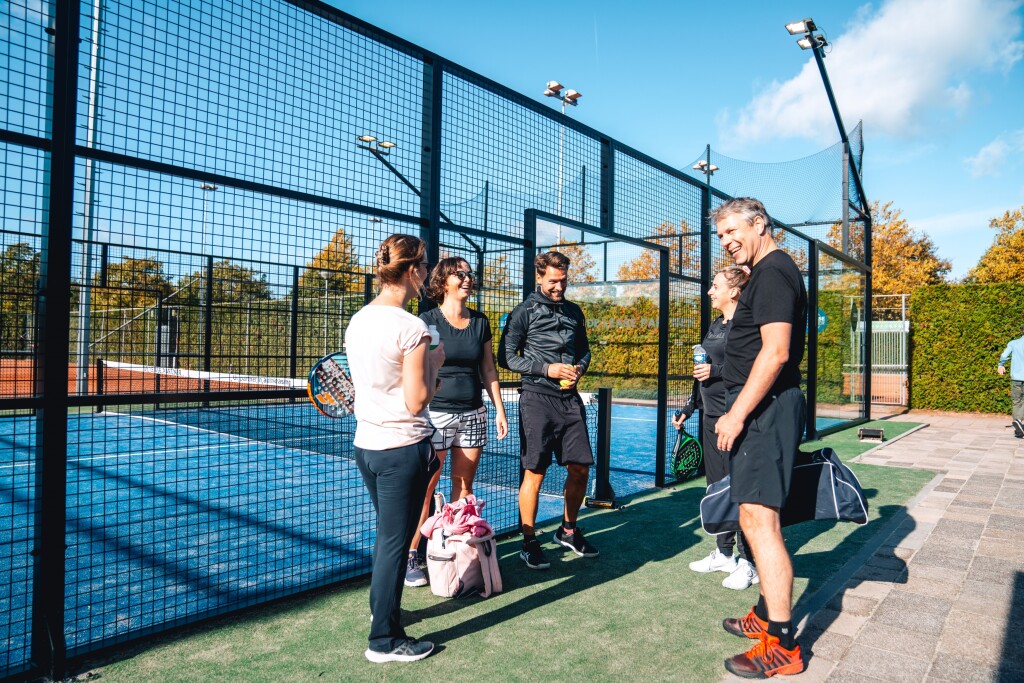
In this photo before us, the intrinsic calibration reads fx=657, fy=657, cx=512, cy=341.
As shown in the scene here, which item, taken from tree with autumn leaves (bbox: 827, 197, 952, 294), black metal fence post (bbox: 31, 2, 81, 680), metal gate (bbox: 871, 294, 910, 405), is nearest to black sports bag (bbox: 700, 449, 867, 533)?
black metal fence post (bbox: 31, 2, 81, 680)

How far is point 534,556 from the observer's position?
13.5 ft

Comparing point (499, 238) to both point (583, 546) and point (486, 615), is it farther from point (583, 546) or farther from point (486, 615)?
point (486, 615)

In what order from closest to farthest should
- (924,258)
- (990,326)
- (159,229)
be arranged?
(159,229) < (990,326) < (924,258)

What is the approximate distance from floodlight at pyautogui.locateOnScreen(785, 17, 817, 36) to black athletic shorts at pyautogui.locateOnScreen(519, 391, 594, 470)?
326 inches

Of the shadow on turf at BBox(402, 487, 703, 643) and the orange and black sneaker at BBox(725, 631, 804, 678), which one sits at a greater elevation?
the orange and black sneaker at BBox(725, 631, 804, 678)

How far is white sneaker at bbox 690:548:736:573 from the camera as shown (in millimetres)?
4141

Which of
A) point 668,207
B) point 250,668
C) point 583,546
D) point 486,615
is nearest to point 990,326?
point 668,207

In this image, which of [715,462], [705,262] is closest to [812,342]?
[705,262]

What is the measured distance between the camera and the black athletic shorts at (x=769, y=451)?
275cm

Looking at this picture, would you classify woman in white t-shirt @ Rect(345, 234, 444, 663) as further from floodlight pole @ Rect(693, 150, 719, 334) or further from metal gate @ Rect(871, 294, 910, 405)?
metal gate @ Rect(871, 294, 910, 405)

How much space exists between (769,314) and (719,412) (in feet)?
5.26

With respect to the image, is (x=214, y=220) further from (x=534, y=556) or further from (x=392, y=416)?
(x=534, y=556)

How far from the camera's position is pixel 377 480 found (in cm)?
272

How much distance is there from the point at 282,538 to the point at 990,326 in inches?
604
